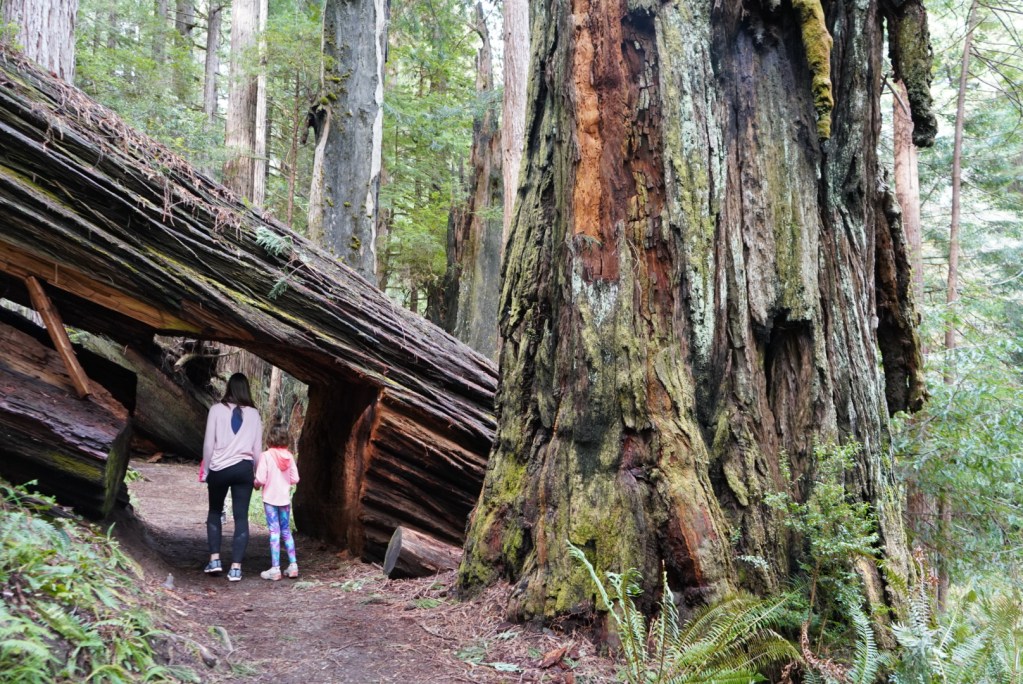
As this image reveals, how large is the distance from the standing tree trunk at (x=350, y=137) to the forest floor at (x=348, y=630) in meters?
4.79

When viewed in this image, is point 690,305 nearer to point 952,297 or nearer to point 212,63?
point 952,297

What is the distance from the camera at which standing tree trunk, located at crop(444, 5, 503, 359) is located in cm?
1661

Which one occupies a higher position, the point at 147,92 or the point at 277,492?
the point at 147,92

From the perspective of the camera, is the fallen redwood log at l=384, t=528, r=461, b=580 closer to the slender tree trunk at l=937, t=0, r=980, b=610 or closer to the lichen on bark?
the slender tree trunk at l=937, t=0, r=980, b=610

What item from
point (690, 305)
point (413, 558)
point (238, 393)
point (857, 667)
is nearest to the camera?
point (857, 667)

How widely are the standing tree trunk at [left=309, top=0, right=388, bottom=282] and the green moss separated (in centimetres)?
680

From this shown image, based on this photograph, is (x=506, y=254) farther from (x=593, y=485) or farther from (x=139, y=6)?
(x=139, y=6)

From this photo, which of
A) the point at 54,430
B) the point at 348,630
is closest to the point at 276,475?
the point at 54,430

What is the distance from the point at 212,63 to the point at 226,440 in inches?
760

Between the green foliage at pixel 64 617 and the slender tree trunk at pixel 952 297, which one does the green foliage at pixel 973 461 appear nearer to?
the slender tree trunk at pixel 952 297

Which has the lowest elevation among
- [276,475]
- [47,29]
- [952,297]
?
[276,475]

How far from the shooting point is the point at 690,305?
433 cm

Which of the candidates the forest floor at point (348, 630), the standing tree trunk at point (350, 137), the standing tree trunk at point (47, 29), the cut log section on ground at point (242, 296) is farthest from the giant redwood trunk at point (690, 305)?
the standing tree trunk at point (47, 29)

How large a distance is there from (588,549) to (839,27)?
363 cm
